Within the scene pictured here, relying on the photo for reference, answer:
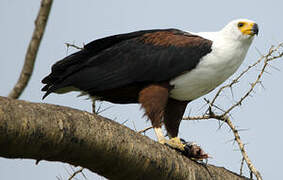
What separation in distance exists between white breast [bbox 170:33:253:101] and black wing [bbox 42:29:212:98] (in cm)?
7

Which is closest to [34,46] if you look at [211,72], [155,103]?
[155,103]

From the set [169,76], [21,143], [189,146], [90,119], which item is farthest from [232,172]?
[21,143]

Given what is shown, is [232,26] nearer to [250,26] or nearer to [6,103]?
[250,26]

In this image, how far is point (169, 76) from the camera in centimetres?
535

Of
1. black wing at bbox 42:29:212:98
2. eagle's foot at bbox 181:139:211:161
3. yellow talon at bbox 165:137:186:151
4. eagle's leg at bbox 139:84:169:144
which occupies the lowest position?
eagle's foot at bbox 181:139:211:161

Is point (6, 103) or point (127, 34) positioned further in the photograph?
point (127, 34)

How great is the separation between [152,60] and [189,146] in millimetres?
1170

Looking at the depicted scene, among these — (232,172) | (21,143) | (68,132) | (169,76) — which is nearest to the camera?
(21,143)

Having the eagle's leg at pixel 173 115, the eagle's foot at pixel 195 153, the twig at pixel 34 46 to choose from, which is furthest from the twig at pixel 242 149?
the twig at pixel 34 46

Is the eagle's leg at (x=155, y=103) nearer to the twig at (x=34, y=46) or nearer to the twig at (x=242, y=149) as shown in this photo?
the twig at (x=242, y=149)

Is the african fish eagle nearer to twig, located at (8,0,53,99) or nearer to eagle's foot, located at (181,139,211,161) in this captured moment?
eagle's foot, located at (181,139,211,161)

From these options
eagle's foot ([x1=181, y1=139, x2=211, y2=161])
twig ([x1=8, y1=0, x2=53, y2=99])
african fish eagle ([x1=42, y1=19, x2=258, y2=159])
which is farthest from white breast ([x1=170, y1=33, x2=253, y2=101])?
twig ([x1=8, y1=0, x2=53, y2=99])

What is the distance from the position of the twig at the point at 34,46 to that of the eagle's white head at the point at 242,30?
3.35 meters

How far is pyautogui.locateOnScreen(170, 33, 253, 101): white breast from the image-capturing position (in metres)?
5.35
